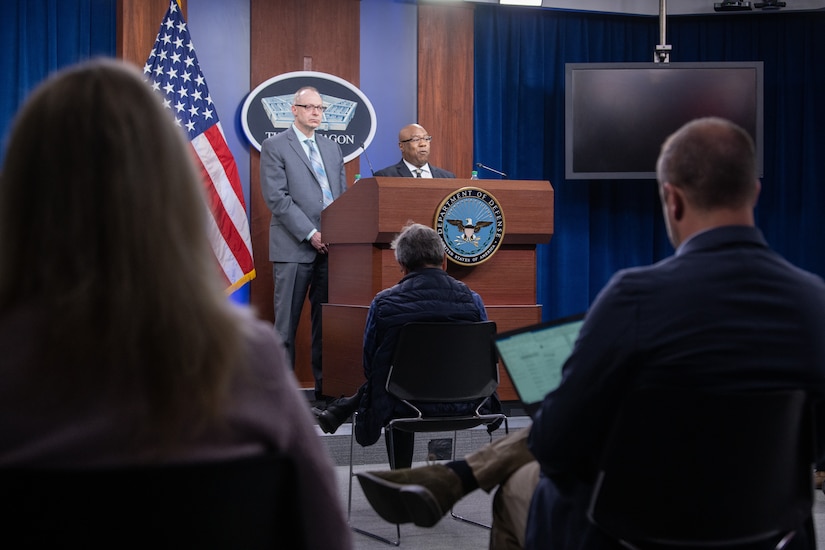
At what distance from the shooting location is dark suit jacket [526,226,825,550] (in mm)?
1588

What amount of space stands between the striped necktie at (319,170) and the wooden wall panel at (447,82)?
142 centimetres

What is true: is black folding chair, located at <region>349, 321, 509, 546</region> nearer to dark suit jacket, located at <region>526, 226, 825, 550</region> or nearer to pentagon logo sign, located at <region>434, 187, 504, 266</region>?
pentagon logo sign, located at <region>434, 187, 504, 266</region>

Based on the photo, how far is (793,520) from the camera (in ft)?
5.37

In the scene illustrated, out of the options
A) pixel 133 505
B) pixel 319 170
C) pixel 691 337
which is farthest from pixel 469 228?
pixel 133 505

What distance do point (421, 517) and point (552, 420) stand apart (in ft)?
1.60

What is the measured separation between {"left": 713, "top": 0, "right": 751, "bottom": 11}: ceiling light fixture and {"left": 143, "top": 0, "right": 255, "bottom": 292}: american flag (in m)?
4.15

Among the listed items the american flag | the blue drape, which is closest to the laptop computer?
the american flag

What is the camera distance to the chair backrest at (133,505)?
0.97m

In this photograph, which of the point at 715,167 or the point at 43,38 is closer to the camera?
the point at 715,167

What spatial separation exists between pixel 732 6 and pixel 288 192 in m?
4.05

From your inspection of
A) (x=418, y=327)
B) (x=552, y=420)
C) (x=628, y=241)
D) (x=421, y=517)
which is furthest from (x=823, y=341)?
(x=628, y=241)

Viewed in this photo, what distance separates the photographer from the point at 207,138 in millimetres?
6211

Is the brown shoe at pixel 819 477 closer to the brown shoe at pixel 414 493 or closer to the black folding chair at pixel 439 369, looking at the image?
the black folding chair at pixel 439 369

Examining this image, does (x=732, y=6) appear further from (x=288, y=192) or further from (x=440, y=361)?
(x=440, y=361)
